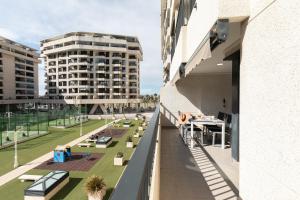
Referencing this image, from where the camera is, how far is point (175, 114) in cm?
1419

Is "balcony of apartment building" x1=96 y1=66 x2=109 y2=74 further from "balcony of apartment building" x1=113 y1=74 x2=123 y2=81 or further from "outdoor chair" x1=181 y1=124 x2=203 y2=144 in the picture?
"outdoor chair" x1=181 y1=124 x2=203 y2=144

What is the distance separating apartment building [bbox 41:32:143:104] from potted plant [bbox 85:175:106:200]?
181ft

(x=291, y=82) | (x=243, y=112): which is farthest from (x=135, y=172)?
(x=243, y=112)

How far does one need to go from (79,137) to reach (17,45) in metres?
57.0

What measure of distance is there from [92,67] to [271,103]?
68479mm

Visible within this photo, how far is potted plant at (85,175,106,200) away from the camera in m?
11.9

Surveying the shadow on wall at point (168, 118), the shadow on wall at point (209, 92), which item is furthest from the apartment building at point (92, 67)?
the shadow on wall at point (209, 92)

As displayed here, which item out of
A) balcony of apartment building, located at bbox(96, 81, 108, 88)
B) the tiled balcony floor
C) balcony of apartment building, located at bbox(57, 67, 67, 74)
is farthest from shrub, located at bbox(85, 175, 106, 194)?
balcony of apartment building, located at bbox(57, 67, 67, 74)

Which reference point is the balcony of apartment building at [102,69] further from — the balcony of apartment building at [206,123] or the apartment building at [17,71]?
the balcony of apartment building at [206,123]

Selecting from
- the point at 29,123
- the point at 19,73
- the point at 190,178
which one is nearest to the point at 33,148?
the point at 29,123

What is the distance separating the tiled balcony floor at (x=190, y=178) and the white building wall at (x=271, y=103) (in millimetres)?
1778

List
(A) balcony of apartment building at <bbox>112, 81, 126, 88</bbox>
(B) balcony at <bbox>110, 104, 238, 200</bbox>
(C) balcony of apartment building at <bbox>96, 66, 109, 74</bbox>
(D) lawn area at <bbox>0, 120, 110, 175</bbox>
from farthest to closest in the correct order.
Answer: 1. (A) balcony of apartment building at <bbox>112, 81, 126, 88</bbox>
2. (C) balcony of apartment building at <bbox>96, 66, 109, 74</bbox>
3. (D) lawn area at <bbox>0, 120, 110, 175</bbox>
4. (B) balcony at <bbox>110, 104, 238, 200</bbox>

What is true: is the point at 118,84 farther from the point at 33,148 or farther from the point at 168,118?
the point at 168,118

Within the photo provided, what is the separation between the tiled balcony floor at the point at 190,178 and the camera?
4812 millimetres
